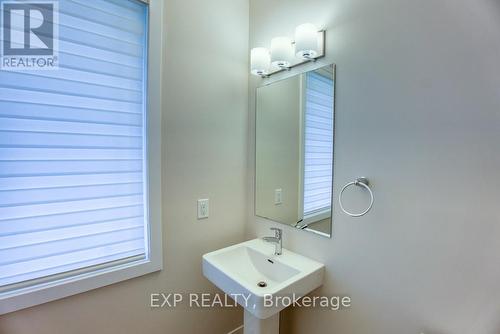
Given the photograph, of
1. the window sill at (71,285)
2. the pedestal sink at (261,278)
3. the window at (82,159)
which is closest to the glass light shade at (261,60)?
the window at (82,159)

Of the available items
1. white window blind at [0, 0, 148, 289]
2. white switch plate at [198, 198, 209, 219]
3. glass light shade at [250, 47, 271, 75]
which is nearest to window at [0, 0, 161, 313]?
white window blind at [0, 0, 148, 289]

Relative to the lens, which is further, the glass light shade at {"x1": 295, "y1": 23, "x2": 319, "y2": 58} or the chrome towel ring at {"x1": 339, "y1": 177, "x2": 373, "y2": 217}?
the glass light shade at {"x1": 295, "y1": 23, "x2": 319, "y2": 58}

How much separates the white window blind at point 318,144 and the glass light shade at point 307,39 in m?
0.14

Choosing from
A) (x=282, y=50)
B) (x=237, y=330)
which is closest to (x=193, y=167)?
(x=282, y=50)

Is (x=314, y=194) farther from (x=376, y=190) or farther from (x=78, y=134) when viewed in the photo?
(x=78, y=134)

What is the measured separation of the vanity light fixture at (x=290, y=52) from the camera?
4.23 ft

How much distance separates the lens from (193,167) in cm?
154

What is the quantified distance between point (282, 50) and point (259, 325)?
1.64 metres

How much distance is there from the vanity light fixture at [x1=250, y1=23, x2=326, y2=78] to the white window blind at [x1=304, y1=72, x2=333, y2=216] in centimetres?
13

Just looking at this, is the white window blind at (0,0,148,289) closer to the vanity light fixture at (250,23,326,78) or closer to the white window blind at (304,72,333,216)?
the vanity light fixture at (250,23,326,78)

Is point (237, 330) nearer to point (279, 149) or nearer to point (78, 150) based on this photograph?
point (279, 149)

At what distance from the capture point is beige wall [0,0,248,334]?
1300mm

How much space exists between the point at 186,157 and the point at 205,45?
775 mm

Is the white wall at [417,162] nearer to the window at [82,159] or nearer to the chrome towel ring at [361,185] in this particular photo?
the chrome towel ring at [361,185]
